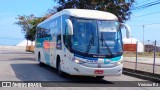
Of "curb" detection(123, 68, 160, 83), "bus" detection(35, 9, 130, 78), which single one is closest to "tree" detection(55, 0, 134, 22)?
"curb" detection(123, 68, 160, 83)

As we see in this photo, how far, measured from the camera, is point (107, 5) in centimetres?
3250

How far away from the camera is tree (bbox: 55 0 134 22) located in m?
32.5

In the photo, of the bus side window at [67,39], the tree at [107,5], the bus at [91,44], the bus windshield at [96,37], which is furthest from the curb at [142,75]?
the tree at [107,5]

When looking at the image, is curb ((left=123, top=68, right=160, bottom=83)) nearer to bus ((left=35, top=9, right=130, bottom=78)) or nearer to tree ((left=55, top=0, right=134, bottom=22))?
bus ((left=35, top=9, right=130, bottom=78))

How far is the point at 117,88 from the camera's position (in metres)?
14.5

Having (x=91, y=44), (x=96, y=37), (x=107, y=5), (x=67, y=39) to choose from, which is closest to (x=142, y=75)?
(x=96, y=37)

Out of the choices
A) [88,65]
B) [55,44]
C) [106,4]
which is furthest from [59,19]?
[106,4]

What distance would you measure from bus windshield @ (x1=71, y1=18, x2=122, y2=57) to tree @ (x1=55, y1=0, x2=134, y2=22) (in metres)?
16.1

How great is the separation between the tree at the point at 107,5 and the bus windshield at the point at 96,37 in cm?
1609

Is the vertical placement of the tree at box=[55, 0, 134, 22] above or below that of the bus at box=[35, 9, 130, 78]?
above

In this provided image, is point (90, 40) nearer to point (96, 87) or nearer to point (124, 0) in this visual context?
point (96, 87)

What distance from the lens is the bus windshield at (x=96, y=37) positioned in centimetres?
1583

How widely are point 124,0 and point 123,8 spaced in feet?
2.41

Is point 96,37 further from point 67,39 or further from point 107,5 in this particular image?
point 107,5
